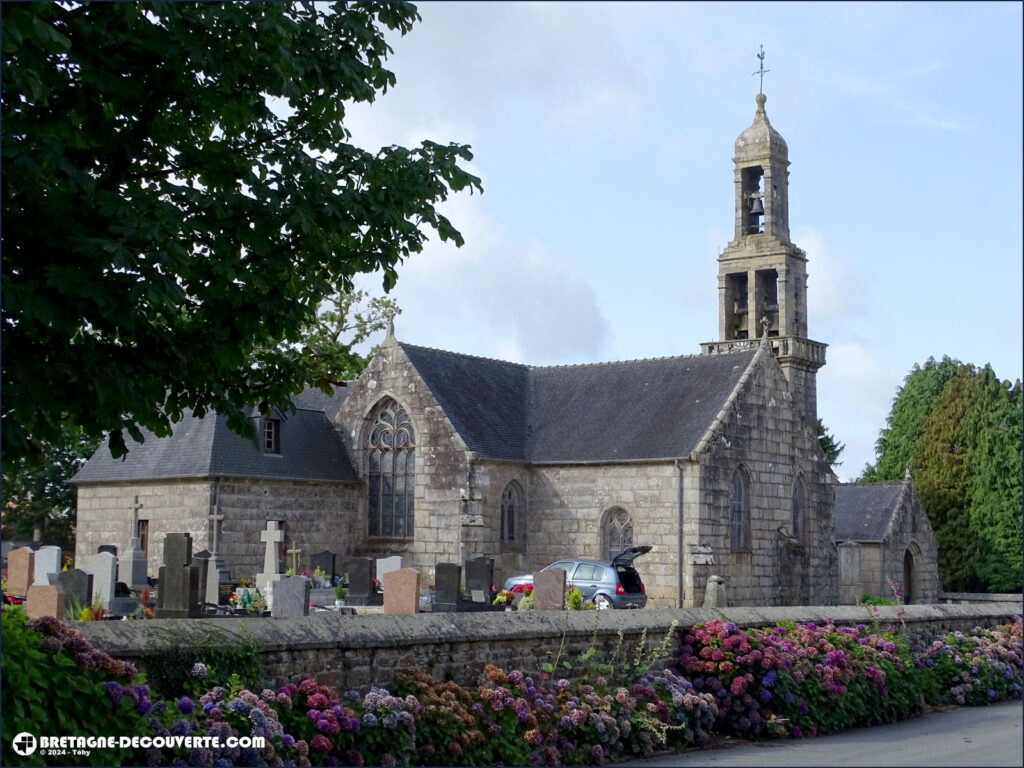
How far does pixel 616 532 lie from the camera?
31969 mm

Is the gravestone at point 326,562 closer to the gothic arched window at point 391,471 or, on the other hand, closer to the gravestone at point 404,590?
the gothic arched window at point 391,471

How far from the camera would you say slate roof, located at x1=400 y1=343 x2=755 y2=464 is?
32125 millimetres

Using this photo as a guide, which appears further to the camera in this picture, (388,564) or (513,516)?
(513,516)

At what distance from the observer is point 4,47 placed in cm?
887

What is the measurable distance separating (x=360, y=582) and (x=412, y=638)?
13436 millimetres

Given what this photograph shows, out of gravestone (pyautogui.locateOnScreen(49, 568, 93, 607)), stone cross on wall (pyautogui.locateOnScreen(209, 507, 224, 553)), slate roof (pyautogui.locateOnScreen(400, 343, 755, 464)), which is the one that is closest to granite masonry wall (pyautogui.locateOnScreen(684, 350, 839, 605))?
slate roof (pyautogui.locateOnScreen(400, 343, 755, 464))

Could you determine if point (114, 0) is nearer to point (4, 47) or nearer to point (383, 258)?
point (4, 47)

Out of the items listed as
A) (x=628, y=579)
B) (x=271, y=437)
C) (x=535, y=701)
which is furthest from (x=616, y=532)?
(x=535, y=701)

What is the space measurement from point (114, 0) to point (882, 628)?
13.6m

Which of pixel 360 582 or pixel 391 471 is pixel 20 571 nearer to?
pixel 360 582

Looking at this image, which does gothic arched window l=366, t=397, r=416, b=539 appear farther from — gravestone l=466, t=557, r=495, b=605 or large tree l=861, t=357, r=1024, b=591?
large tree l=861, t=357, r=1024, b=591

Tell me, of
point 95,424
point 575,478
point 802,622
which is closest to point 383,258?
point 95,424

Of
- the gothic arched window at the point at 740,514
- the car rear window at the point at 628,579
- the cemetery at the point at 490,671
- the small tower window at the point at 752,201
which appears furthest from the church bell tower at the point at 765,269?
the cemetery at the point at 490,671

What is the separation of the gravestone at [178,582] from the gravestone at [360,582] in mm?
8537
